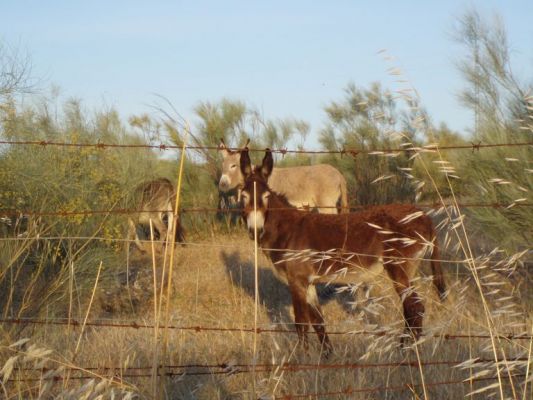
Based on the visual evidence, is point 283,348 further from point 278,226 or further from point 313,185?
point 313,185

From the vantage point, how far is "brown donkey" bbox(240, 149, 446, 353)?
648 centimetres

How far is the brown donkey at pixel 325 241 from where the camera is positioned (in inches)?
255

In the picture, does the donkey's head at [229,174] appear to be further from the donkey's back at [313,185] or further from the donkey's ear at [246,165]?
the donkey's ear at [246,165]

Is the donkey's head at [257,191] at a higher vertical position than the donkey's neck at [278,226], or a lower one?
higher

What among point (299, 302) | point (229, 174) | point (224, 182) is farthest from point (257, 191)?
point (229, 174)

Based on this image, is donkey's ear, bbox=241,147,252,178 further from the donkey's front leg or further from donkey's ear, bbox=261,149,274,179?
the donkey's front leg

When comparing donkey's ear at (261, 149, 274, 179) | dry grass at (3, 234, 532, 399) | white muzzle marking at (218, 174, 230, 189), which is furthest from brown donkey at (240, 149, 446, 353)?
white muzzle marking at (218, 174, 230, 189)

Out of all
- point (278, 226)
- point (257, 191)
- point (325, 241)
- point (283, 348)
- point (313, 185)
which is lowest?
point (283, 348)

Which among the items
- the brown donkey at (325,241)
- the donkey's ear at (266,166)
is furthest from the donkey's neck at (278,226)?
the donkey's ear at (266,166)

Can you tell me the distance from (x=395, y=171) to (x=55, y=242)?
9.74 m

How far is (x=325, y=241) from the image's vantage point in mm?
6855

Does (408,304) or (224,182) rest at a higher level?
(224,182)

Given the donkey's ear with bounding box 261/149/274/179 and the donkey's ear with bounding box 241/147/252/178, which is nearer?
the donkey's ear with bounding box 241/147/252/178

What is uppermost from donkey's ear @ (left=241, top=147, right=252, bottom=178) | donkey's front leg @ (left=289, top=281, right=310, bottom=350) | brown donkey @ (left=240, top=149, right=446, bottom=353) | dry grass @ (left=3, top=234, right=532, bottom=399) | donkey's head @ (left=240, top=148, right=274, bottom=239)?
donkey's ear @ (left=241, top=147, right=252, bottom=178)
